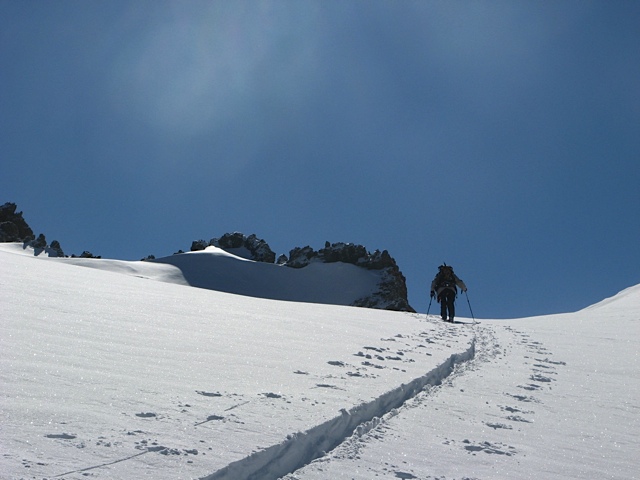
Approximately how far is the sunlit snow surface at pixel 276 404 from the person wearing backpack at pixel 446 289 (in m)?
8.25

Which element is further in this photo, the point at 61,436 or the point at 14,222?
the point at 14,222

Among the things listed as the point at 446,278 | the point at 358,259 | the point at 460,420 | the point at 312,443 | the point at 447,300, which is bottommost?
the point at 312,443

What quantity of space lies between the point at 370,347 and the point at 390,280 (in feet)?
243

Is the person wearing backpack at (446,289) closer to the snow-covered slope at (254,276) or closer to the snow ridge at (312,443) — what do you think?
the snow ridge at (312,443)

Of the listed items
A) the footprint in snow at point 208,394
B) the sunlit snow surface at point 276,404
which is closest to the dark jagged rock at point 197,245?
the sunlit snow surface at point 276,404

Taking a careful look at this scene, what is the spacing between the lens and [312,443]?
378 centimetres

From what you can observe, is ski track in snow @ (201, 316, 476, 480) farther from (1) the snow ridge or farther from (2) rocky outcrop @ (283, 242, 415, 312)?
(2) rocky outcrop @ (283, 242, 415, 312)

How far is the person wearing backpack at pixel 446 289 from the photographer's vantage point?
1720 centimetres

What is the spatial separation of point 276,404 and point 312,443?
2.18 feet

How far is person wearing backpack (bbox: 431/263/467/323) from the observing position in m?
17.2

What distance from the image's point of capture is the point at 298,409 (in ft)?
14.1

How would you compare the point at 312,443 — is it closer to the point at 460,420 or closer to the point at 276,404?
the point at 276,404

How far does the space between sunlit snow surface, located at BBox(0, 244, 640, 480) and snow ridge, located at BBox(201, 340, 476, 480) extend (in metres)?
0.01

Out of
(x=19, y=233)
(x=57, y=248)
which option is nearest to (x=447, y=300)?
(x=57, y=248)
